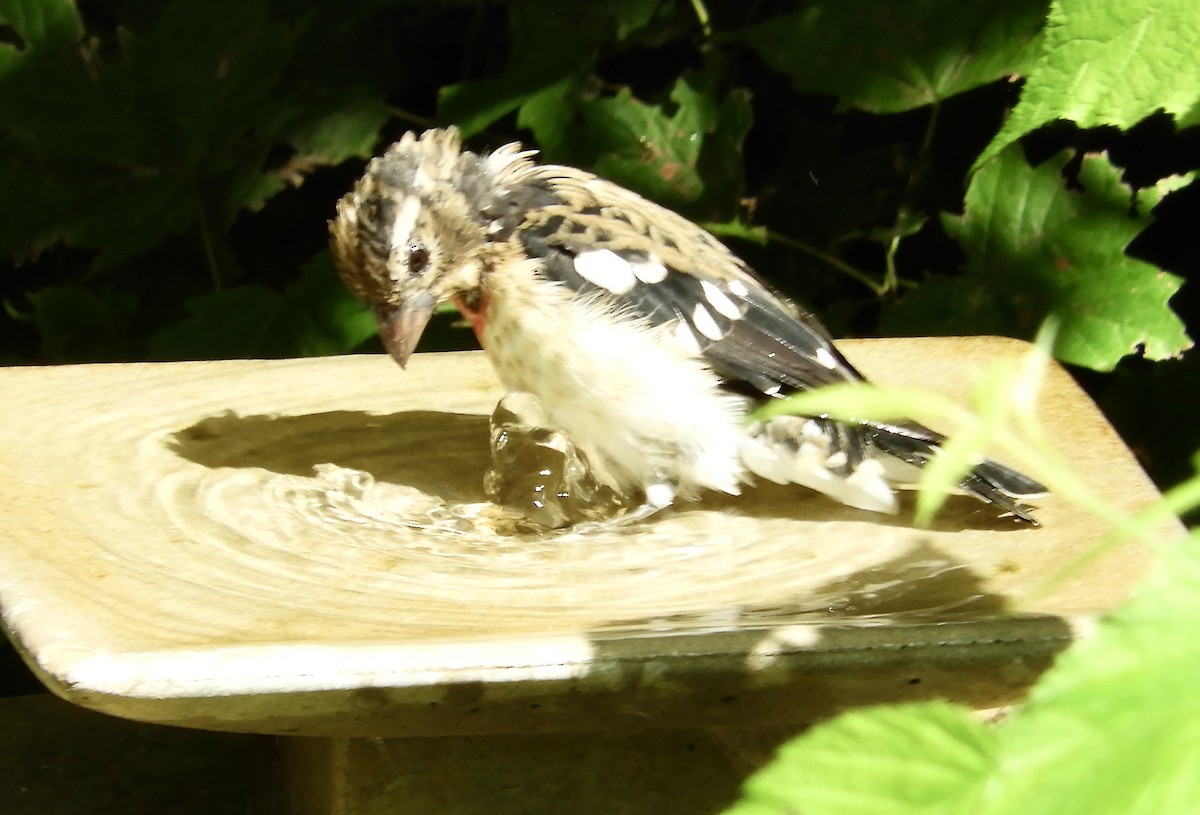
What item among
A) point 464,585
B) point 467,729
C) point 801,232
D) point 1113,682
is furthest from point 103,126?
point 1113,682

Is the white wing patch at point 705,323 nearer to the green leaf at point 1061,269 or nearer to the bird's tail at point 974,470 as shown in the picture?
the bird's tail at point 974,470

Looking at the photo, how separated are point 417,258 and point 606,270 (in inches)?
9.5

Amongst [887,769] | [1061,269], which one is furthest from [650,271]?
[887,769]

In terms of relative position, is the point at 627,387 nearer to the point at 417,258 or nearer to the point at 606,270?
the point at 606,270

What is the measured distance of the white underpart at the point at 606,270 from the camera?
1.56 meters

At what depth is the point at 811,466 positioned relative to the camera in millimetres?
1533

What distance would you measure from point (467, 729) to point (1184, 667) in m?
0.79

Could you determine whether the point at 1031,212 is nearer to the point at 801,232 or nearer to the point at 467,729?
the point at 801,232

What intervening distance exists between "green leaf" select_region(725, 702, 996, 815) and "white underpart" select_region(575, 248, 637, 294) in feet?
4.19

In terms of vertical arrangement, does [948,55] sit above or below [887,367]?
above

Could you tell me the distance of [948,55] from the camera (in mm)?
1996

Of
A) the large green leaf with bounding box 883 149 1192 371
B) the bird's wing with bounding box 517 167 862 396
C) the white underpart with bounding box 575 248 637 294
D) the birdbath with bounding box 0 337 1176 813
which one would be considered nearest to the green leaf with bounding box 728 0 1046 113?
the large green leaf with bounding box 883 149 1192 371

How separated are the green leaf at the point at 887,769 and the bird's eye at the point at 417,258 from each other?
54.7 inches

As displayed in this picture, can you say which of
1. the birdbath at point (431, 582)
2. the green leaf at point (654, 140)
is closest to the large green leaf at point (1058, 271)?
the birdbath at point (431, 582)
